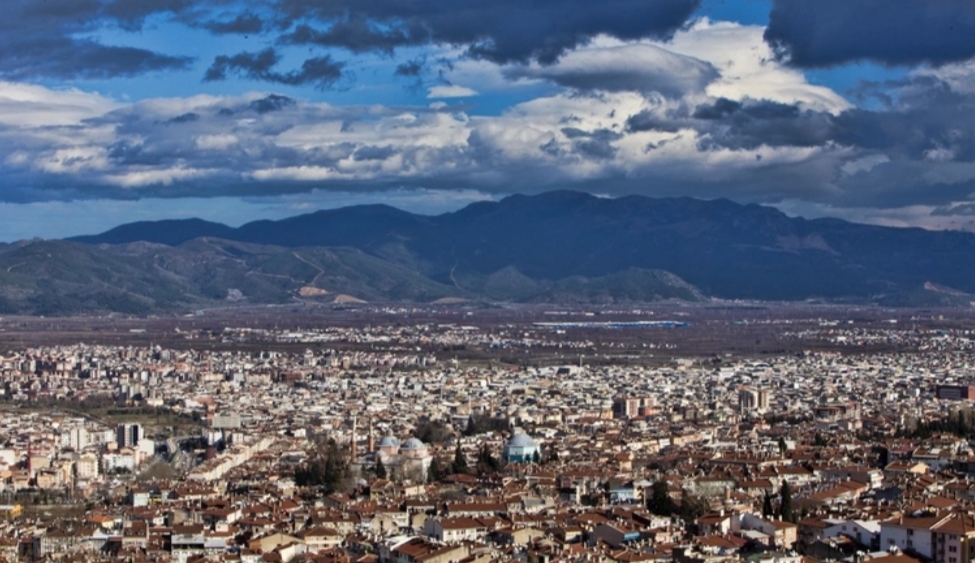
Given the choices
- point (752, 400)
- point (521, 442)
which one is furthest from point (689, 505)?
point (752, 400)

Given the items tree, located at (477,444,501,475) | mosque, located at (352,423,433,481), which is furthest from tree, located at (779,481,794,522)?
mosque, located at (352,423,433,481)

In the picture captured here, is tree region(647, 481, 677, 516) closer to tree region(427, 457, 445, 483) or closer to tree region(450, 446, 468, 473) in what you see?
tree region(427, 457, 445, 483)

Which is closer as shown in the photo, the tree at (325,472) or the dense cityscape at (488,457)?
the dense cityscape at (488,457)

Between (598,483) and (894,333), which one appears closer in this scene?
(598,483)

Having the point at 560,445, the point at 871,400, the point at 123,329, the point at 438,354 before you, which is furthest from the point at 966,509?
the point at 123,329

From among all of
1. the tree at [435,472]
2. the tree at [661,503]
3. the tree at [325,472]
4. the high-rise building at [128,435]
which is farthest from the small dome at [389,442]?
the tree at [661,503]

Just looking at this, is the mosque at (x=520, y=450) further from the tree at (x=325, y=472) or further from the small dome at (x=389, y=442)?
the tree at (x=325, y=472)

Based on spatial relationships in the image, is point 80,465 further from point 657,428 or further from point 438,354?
point 438,354
